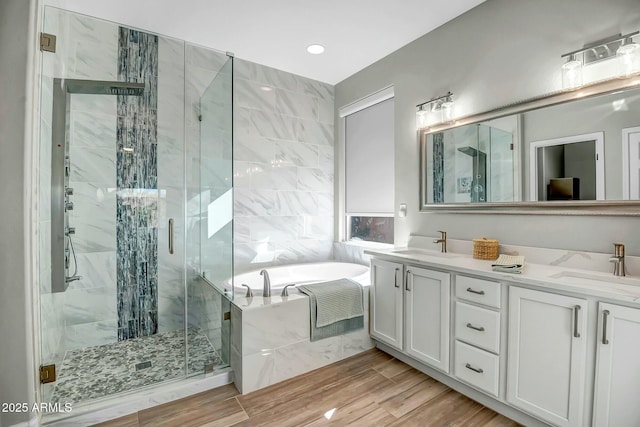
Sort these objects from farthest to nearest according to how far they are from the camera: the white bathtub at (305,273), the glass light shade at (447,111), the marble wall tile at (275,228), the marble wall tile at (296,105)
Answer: the marble wall tile at (296,105)
the marble wall tile at (275,228)
the white bathtub at (305,273)
the glass light shade at (447,111)

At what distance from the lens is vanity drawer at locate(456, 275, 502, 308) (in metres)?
1.73

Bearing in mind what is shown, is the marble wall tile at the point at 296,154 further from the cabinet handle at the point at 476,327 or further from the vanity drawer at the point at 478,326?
the cabinet handle at the point at 476,327

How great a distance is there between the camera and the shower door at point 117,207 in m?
2.15

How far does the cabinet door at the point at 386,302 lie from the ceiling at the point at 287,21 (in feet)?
6.58

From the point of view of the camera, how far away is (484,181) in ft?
7.47

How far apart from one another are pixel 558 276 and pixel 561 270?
182mm

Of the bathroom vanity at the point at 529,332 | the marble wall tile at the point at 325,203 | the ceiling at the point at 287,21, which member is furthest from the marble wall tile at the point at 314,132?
the bathroom vanity at the point at 529,332

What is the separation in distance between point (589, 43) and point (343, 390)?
2.65 m

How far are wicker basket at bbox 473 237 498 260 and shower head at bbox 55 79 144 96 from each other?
Answer: 2.96 meters

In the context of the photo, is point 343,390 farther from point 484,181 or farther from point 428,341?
point 484,181

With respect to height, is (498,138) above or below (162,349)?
above

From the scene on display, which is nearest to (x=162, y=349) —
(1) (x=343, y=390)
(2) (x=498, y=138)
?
(1) (x=343, y=390)

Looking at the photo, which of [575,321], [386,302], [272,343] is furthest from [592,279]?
[272,343]

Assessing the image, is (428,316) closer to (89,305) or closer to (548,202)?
(548,202)
